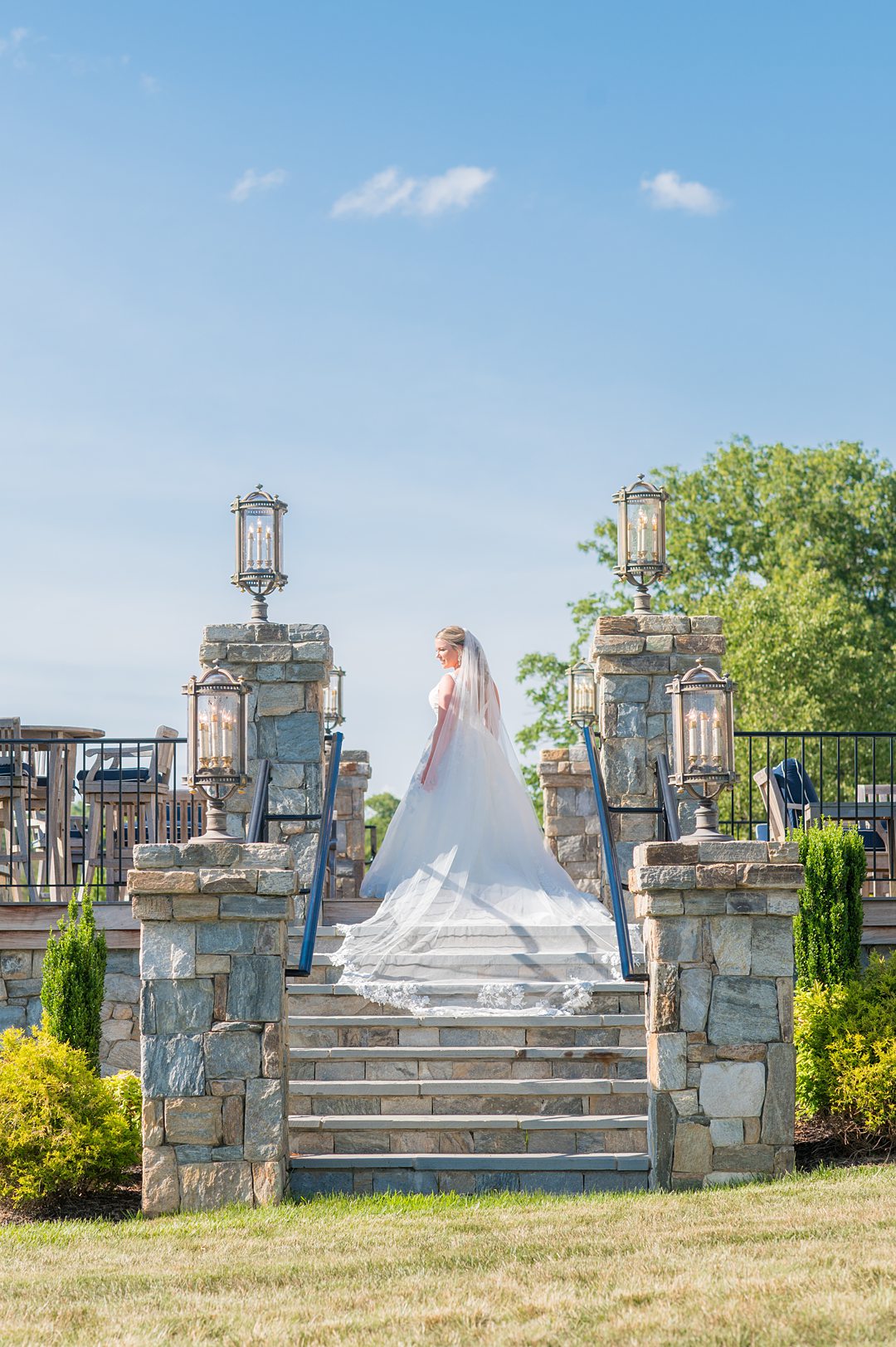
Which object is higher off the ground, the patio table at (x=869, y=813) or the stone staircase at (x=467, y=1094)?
the patio table at (x=869, y=813)

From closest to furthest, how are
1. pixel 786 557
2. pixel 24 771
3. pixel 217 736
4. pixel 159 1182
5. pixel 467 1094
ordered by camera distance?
pixel 159 1182 → pixel 467 1094 → pixel 217 736 → pixel 24 771 → pixel 786 557

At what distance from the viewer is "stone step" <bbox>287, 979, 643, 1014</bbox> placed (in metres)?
8.41

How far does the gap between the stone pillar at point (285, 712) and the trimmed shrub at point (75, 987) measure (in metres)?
2.02

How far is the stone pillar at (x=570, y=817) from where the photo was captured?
13.2 metres

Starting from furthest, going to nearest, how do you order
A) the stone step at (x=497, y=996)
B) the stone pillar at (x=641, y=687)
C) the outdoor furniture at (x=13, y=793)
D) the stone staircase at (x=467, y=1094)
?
the outdoor furniture at (x=13, y=793) < the stone pillar at (x=641, y=687) < the stone step at (x=497, y=996) < the stone staircase at (x=467, y=1094)

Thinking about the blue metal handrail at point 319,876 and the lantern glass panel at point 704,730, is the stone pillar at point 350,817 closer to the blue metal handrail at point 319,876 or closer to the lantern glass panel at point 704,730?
the blue metal handrail at point 319,876

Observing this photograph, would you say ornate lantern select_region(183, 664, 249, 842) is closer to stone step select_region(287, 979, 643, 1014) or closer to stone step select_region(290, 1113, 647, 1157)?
stone step select_region(287, 979, 643, 1014)

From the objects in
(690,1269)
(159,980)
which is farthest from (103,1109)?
(690,1269)

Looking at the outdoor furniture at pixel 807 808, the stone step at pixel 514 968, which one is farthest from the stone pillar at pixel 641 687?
the stone step at pixel 514 968

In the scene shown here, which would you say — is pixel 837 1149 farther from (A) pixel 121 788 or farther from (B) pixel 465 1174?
(A) pixel 121 788

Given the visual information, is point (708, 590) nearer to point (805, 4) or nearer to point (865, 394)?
point (865, 394)

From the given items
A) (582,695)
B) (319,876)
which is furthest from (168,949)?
(582,695)

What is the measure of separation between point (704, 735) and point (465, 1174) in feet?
8.81

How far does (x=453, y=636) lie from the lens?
11141 millimetres
